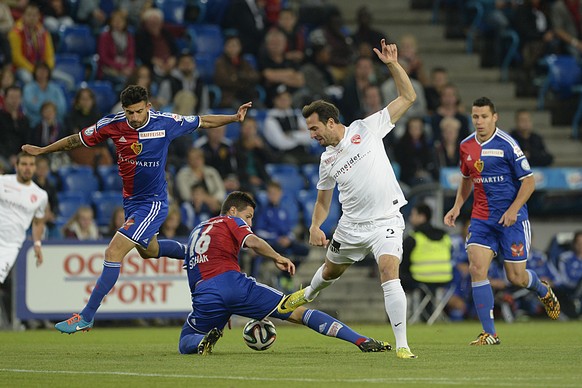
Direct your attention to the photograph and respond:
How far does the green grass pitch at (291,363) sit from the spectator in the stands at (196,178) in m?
4.49

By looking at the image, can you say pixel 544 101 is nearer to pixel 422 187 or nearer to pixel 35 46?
pixel 422 187

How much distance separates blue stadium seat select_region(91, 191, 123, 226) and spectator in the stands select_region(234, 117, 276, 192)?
6.98 feet

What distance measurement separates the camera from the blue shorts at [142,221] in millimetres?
12789

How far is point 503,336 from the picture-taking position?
1504 cm

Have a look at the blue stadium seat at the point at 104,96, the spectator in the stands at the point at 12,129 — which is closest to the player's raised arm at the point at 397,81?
the spectator in the stands at the point at 12,129

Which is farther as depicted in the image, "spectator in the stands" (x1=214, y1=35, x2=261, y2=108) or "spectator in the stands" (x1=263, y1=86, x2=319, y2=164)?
"spectator in the stands" (x1=214, y1=35, x2=261, y2=108)

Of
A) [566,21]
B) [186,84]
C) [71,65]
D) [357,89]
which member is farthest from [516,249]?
[566,21]

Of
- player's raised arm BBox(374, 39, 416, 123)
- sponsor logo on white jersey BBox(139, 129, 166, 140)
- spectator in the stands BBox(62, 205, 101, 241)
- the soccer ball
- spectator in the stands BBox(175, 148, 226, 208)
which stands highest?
player's raised arm BBox(374, 39, 416, 123)

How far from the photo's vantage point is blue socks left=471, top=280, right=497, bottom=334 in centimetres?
1290

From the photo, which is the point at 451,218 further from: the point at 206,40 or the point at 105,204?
the point at 206,40

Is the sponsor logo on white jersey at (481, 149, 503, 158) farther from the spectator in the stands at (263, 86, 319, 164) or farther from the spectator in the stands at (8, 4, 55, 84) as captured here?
the spectator in the stands at (8, 4, 55, 84)

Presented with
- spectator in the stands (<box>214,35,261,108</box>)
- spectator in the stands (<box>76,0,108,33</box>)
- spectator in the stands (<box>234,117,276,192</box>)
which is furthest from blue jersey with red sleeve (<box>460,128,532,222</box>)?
spectator in the stands (<box>76,0,108,33</box>)

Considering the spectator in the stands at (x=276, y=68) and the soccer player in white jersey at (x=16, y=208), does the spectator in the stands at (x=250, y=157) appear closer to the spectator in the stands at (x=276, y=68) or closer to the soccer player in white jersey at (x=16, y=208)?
the spectator in the stands at (x=276, y=68)

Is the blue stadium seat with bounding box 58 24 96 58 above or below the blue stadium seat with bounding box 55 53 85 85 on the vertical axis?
above
